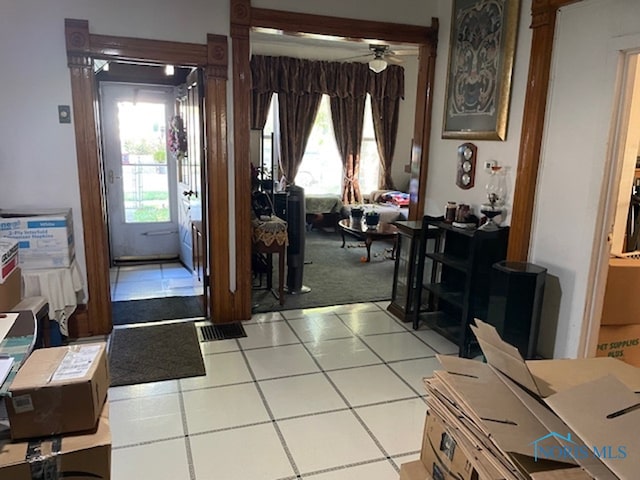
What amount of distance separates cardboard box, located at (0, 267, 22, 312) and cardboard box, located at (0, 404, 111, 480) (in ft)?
3.42

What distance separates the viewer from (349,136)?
8039 millimetres

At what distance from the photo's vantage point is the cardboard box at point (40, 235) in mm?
2979

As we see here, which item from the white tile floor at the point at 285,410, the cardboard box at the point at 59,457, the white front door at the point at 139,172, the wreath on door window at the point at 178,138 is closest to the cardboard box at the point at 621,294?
the white tile floor at the point at 285,410

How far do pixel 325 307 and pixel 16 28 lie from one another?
9.89 ft

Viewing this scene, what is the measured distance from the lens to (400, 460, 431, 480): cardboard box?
148 centimetres

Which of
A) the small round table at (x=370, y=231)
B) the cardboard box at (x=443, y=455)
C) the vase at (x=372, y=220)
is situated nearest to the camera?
the cardboard box at (x=443, y=455)

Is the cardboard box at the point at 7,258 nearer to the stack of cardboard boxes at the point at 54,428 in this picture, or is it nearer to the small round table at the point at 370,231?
the stack of cardboard boxes at the point at 54,428

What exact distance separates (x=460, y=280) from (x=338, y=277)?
170 cm

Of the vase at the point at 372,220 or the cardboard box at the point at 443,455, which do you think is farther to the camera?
the vase at the point at 372,220

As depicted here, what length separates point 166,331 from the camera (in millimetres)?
3602

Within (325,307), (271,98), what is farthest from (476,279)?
(271,98)

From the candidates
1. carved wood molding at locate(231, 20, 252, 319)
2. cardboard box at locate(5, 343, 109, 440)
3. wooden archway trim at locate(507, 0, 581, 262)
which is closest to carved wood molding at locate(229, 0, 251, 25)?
carved wood molding at locate(231, 20, 252, 319)

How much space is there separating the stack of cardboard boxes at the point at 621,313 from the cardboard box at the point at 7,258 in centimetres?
327

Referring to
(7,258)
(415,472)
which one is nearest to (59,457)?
(415,472)
